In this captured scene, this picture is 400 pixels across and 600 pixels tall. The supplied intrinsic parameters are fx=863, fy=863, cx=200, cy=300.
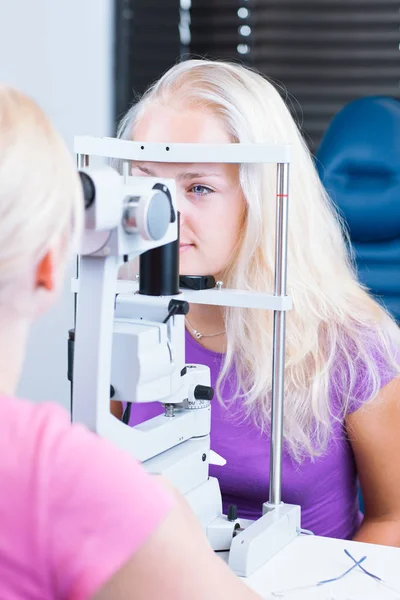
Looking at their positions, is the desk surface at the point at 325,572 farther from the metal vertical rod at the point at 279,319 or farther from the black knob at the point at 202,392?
the black knob at the point at 202,392

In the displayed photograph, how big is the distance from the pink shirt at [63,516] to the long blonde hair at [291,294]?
864 mm

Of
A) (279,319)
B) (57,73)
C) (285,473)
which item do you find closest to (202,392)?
(279,319)

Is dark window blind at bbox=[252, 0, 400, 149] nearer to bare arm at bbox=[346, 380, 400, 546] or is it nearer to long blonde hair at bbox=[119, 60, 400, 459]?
long blonde hair at bbox=[119, 60, 400, 459]

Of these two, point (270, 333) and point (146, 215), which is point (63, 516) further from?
point (270, 333)

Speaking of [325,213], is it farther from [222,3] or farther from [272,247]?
[222,3]

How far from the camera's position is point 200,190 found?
4.92 ft

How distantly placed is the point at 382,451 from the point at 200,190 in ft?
1.84

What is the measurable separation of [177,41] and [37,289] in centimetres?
251

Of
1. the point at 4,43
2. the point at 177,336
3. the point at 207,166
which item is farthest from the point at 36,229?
the point at 4,43

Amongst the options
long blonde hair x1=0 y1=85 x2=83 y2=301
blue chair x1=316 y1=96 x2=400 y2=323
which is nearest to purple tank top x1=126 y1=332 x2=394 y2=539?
blue chair x1=316 y1=96 x2=400 y2=323

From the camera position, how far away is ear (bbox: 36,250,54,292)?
740 millimetres

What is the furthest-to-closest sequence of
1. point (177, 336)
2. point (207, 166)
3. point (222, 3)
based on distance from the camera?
point (222, 3)
point (207, 166)
point (177, 336)

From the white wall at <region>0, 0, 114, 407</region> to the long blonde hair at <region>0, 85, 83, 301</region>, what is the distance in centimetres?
187

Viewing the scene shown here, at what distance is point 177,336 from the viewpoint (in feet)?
3.54
